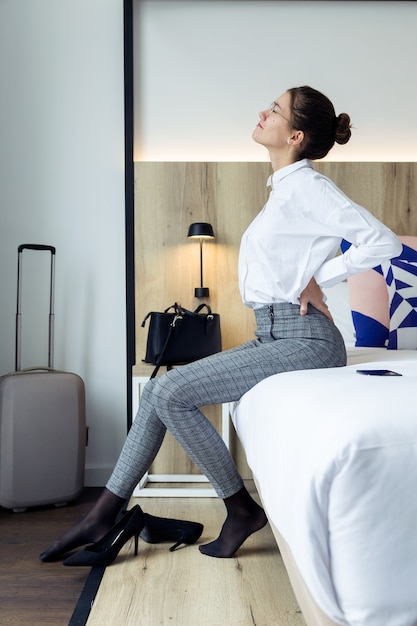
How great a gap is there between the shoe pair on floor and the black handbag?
0.75 metres

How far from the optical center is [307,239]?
1.93 m

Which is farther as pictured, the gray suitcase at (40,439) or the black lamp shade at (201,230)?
the black lamp shade at (201,230)

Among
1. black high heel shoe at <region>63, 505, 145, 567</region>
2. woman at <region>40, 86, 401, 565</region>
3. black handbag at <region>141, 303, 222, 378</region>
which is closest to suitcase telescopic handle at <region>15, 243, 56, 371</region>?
black handbag at <region>141, 303, 222, 378</region>

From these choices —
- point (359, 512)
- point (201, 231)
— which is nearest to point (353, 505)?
point (359, 512)

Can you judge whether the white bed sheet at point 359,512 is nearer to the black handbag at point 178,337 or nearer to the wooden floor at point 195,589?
the wooden floor at point 195,589

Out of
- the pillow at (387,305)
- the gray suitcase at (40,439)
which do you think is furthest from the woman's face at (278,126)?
the gray suitcase at (40,439)

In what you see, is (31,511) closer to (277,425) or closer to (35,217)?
(35,217)

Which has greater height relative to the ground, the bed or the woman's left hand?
the woman's left hand

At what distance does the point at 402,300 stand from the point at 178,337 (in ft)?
3.00

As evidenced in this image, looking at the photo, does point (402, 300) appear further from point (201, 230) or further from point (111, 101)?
point (111, 101)

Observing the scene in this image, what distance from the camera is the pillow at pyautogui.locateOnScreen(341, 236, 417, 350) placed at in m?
2.50

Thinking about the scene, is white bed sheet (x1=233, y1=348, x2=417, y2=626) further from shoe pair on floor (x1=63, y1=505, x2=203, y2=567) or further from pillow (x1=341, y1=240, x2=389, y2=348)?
pillow (x1=341, y1=240, x2=389, y2=348)

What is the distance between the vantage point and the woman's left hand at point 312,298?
1906mm

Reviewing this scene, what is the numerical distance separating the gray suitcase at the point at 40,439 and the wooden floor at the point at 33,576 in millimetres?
113
